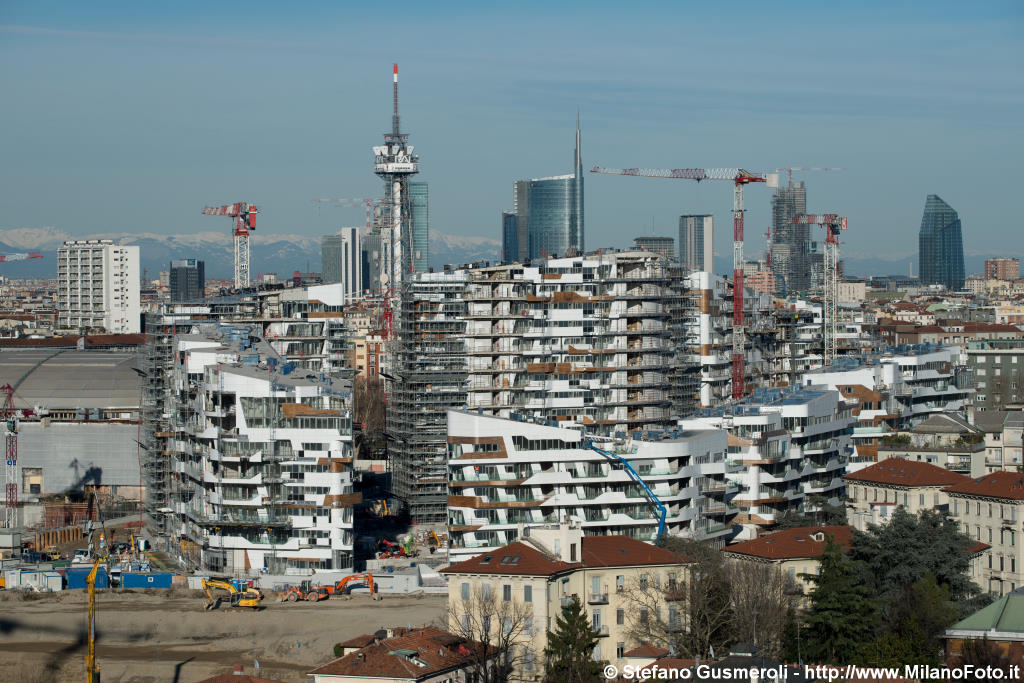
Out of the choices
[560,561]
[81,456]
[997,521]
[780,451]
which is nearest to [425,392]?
[81,456]

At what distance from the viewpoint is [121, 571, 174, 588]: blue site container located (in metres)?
72.4

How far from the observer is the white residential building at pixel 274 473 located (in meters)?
70.0

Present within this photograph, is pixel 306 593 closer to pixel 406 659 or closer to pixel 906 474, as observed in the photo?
pixel 406 659

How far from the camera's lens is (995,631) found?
44438 millimetres

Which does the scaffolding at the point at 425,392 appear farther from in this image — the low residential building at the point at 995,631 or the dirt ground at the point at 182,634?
the low residential building at the point at 995,631

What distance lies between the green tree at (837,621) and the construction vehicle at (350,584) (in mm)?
23313

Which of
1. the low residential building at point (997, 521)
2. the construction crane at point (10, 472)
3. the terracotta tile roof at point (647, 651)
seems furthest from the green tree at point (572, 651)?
the construction crane at point (10, 472)

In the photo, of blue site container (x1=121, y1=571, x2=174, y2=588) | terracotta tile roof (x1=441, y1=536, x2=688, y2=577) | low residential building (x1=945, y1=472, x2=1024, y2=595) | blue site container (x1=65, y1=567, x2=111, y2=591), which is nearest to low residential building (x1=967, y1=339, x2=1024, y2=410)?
low residential building (x1=945, y1=472, x2=1024, y2=595)

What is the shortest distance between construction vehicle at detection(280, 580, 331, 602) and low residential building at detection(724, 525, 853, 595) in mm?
16382

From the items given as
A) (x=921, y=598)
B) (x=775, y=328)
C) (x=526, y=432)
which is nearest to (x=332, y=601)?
(x=526, y=432)

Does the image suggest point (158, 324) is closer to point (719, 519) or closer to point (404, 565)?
point (404, 565)

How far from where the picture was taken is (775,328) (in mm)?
124188

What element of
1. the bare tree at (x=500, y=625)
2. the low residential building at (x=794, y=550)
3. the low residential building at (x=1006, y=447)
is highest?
the low residential building at (x=1006, y=447)

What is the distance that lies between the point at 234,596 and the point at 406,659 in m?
25.0
